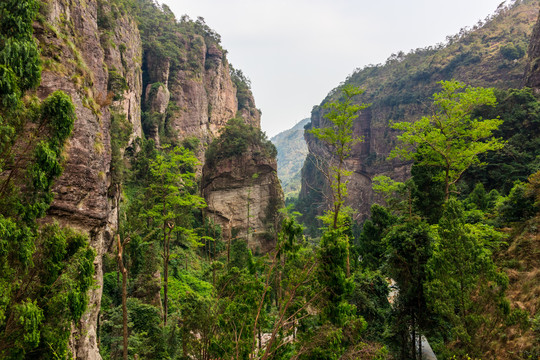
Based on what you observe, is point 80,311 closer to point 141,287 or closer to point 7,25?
point 7,25

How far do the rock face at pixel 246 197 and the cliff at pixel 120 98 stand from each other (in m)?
0.14

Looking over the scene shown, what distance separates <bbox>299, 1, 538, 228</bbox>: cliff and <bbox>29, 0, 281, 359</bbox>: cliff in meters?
19.5

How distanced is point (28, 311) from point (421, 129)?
51.6 feet

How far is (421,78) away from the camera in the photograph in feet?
185

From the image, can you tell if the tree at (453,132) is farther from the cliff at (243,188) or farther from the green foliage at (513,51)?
the green foliage at (513,51)

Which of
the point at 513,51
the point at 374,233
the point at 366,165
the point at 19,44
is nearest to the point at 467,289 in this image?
the point at 19,44

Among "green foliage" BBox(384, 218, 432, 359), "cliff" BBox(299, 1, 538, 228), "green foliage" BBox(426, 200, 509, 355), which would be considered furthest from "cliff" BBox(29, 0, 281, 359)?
"cliff" BBox(299, 1, 538, 228)

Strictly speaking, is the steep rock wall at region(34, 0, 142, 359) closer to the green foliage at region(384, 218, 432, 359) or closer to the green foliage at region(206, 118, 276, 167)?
the green foliage at region(384, 218, 432, 359)

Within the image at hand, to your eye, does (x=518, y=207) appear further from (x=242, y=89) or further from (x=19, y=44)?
(x=242, y=89)

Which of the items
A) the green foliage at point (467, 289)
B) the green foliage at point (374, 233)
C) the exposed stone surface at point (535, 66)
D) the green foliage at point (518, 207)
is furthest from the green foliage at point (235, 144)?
the green foliage at point (467, 289)

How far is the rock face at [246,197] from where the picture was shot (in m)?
34.1

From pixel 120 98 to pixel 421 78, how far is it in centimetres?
5562

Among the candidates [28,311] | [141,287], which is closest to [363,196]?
[141,287]

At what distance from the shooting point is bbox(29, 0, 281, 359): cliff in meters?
9.03
